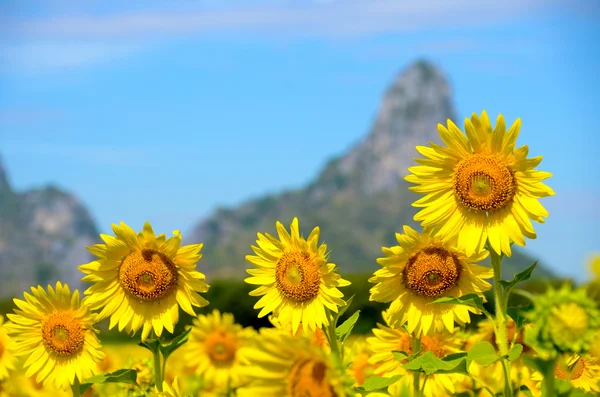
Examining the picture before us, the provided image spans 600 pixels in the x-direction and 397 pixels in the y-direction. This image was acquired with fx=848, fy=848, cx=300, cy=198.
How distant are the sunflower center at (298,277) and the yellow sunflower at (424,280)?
12.7 inches

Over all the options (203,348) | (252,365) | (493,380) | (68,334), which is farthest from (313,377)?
(203,348)

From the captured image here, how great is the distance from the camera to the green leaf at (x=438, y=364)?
3.61 meters

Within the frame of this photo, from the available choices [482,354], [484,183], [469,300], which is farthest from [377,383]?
[484,183]

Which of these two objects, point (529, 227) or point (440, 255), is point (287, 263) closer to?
point (440, 255)

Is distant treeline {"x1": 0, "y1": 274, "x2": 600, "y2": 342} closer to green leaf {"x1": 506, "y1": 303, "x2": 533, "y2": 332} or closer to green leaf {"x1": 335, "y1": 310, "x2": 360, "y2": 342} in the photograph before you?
green leaf {"x1": 335, "y1": 310, "x2": 360, "y2": 342}

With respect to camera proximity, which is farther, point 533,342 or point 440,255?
point 440,255

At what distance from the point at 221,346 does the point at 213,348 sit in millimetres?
106

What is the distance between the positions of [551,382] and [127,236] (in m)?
2.45

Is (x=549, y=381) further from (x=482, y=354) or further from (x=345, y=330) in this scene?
(x=345, y=330)

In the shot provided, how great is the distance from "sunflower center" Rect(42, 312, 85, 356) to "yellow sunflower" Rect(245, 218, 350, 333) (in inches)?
43.1

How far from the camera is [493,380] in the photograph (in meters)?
5.65

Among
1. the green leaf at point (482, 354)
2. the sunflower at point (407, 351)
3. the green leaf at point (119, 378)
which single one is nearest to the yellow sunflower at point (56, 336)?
the green leaf at point (119, 378)

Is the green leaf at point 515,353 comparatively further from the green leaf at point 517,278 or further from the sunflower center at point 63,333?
the sunflower center at point 63,333

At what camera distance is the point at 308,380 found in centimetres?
262
